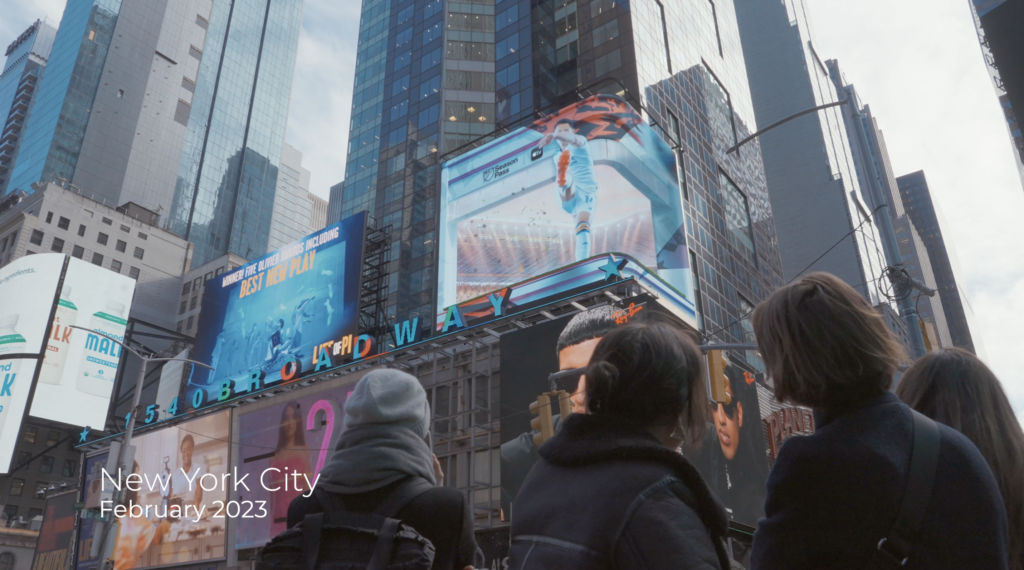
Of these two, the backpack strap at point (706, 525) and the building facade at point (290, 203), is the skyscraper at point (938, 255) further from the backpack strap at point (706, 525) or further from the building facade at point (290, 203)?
the backpack strap at point (706, 525)

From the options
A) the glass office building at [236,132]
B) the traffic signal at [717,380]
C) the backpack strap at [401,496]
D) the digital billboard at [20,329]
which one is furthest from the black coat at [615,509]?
the glass office building at [236,132]

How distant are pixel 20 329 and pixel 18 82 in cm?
10593

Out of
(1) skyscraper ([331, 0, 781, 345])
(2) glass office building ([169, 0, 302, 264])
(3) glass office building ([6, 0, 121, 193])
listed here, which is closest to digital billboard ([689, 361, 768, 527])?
(1) skyscraper ([331, 0, 781, 345])

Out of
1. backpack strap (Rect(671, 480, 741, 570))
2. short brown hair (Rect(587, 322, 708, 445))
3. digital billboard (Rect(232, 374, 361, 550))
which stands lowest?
backpack strap (Rect(671, 480, 741, 570))

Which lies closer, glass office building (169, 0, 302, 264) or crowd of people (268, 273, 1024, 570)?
crowd of people (268, 273, 1024, 570)

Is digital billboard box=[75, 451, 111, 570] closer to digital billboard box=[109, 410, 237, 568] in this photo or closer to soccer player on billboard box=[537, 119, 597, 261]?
digital billboard box=[109, 410, 237, 568]

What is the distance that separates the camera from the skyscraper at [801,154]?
108000 millimetres

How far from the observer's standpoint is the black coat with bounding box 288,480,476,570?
343cm

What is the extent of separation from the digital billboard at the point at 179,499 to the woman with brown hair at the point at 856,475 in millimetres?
34690

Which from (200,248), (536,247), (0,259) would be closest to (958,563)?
(536,247)

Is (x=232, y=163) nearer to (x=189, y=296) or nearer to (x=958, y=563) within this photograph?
(x=189, y=296)

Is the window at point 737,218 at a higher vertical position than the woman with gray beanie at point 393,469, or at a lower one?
higher

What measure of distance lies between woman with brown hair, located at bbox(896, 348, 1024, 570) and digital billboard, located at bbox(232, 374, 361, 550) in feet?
93.5

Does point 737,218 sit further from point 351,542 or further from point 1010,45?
point 351,542
